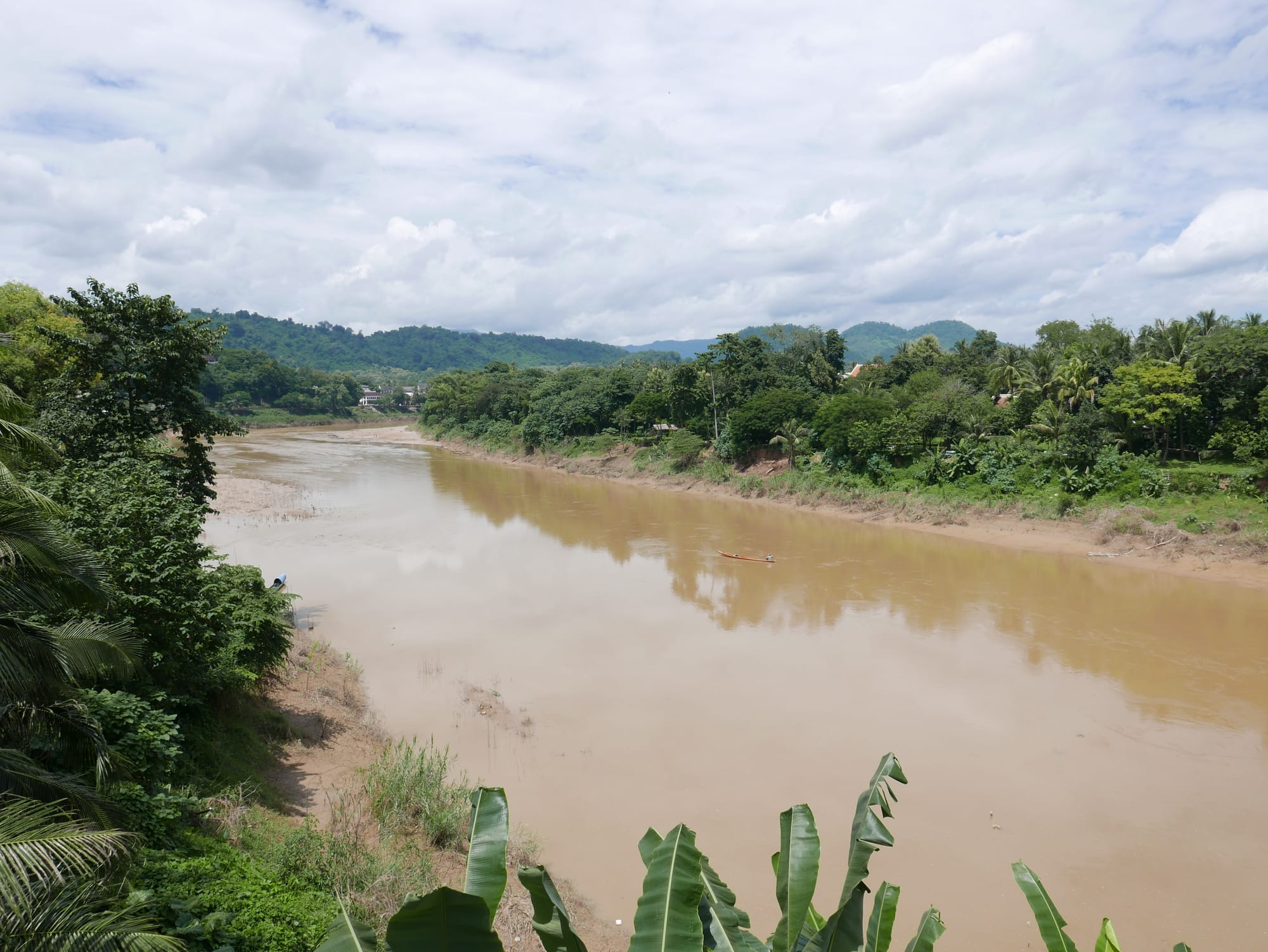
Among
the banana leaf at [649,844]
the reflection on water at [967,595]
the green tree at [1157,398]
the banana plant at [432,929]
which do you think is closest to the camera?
the banana plant at [432,929]

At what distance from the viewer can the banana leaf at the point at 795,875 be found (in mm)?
2457

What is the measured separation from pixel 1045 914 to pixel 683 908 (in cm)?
140

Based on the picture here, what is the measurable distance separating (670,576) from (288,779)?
1261 cm

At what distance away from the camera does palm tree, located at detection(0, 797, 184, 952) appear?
9.57 feet

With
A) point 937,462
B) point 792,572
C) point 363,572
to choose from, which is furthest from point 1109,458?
point 363,572

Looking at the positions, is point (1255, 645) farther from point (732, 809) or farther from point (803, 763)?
point (732, 809)

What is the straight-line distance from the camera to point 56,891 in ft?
10.9

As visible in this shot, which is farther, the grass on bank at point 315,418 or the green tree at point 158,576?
the grass on bank at point 315,418

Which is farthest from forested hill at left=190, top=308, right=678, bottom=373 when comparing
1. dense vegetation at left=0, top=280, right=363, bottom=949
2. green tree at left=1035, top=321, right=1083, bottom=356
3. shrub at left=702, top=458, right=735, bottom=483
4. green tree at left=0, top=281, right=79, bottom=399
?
dense vegetation at left=0, top=280, right=363, bottom=949

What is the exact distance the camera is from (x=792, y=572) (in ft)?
66.3

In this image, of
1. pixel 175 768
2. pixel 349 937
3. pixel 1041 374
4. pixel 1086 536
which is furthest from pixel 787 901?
pixel 1041 374

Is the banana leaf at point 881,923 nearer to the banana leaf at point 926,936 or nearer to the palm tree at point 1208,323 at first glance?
the banana leaf at point 926,936

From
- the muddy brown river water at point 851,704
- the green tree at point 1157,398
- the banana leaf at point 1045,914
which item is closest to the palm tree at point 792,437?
the muddy brown river water at point 851,704

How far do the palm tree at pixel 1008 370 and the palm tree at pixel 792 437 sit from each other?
8363 millimetres
